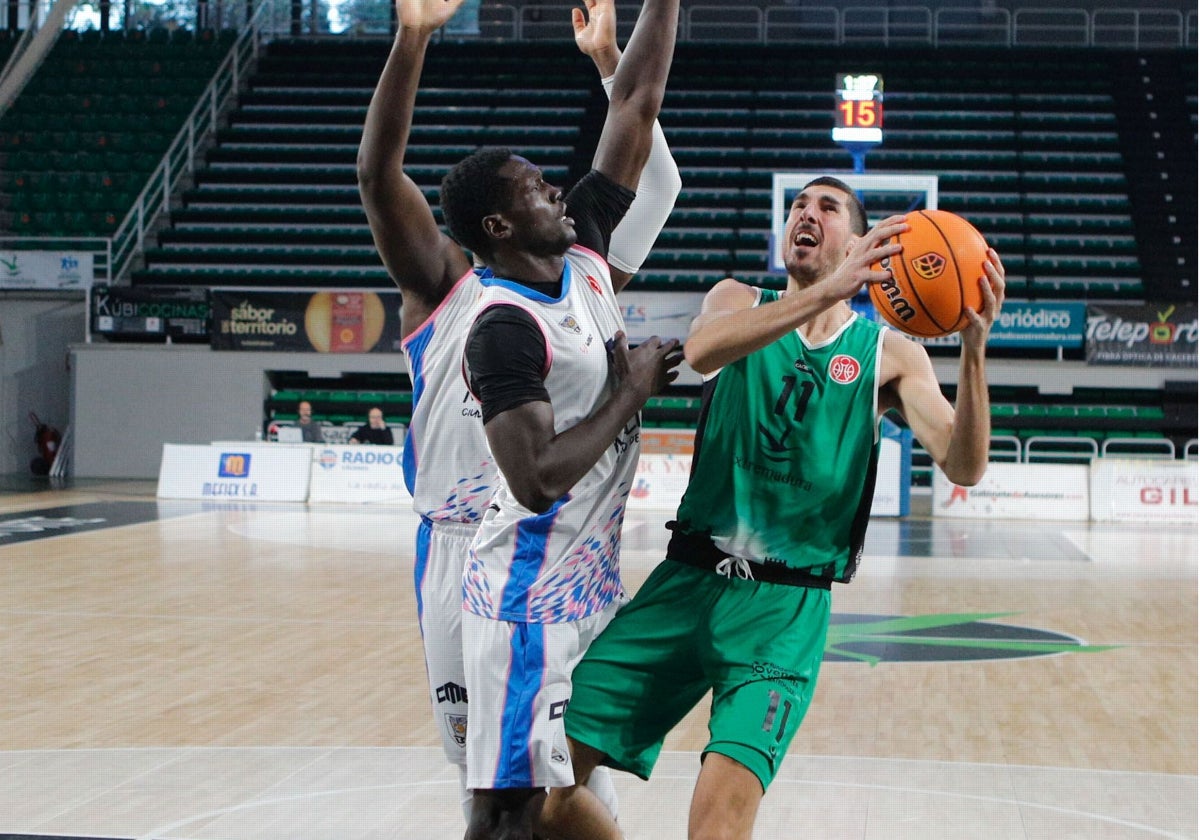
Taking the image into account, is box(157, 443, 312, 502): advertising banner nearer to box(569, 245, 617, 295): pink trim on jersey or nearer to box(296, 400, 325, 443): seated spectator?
box(296, 400, 325, 443): seated spectator

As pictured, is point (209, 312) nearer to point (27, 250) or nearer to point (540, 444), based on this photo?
point (27, 250)

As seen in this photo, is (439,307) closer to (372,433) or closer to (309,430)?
(372,433)

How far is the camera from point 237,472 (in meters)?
18.1

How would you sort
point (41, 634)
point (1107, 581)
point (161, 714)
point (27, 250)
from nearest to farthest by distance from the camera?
1. point (161, 714)
2. point (41, 634)
3. point (1107, 581)
4. point (27, 250)

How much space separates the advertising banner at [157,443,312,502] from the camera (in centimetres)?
1780

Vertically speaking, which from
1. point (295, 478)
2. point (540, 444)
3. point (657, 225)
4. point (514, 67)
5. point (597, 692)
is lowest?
point (295, 478)

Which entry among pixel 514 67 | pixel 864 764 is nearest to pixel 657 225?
pixel 864 764

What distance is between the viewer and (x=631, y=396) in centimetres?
287

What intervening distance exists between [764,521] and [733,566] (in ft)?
0.40

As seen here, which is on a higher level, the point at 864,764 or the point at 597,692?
the point at 597,692

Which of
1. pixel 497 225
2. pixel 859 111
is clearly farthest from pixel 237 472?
pixel 497 225

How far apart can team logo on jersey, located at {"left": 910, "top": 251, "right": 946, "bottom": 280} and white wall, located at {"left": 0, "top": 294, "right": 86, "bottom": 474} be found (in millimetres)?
21831

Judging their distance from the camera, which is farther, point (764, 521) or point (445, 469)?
point (445, 469)

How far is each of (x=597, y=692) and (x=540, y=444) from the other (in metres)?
0.70
